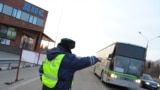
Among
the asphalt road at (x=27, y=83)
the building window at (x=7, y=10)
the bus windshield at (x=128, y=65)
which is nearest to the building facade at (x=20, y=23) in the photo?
the building window at (x=7, y=10)

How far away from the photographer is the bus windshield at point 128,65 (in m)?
25.1

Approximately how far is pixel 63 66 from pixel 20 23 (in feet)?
214

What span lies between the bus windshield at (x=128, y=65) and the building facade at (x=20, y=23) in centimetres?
3471

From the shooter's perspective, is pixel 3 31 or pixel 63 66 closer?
pixel 63 66

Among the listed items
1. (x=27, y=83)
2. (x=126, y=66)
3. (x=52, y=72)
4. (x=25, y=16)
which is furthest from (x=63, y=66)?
(x=25, y=16)

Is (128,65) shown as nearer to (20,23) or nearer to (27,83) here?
(27,83)

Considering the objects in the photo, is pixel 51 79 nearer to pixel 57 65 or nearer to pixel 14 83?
pixel 57 65

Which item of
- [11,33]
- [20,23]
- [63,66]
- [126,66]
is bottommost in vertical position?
[63,66]

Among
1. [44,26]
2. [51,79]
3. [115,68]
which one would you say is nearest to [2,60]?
[115,68]

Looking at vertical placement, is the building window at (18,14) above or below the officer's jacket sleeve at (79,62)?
above

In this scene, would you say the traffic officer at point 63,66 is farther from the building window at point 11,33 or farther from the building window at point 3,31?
the building window at point 11,33

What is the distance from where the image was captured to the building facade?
214 feet

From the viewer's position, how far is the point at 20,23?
70188 mm

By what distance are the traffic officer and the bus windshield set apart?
1913 cm
